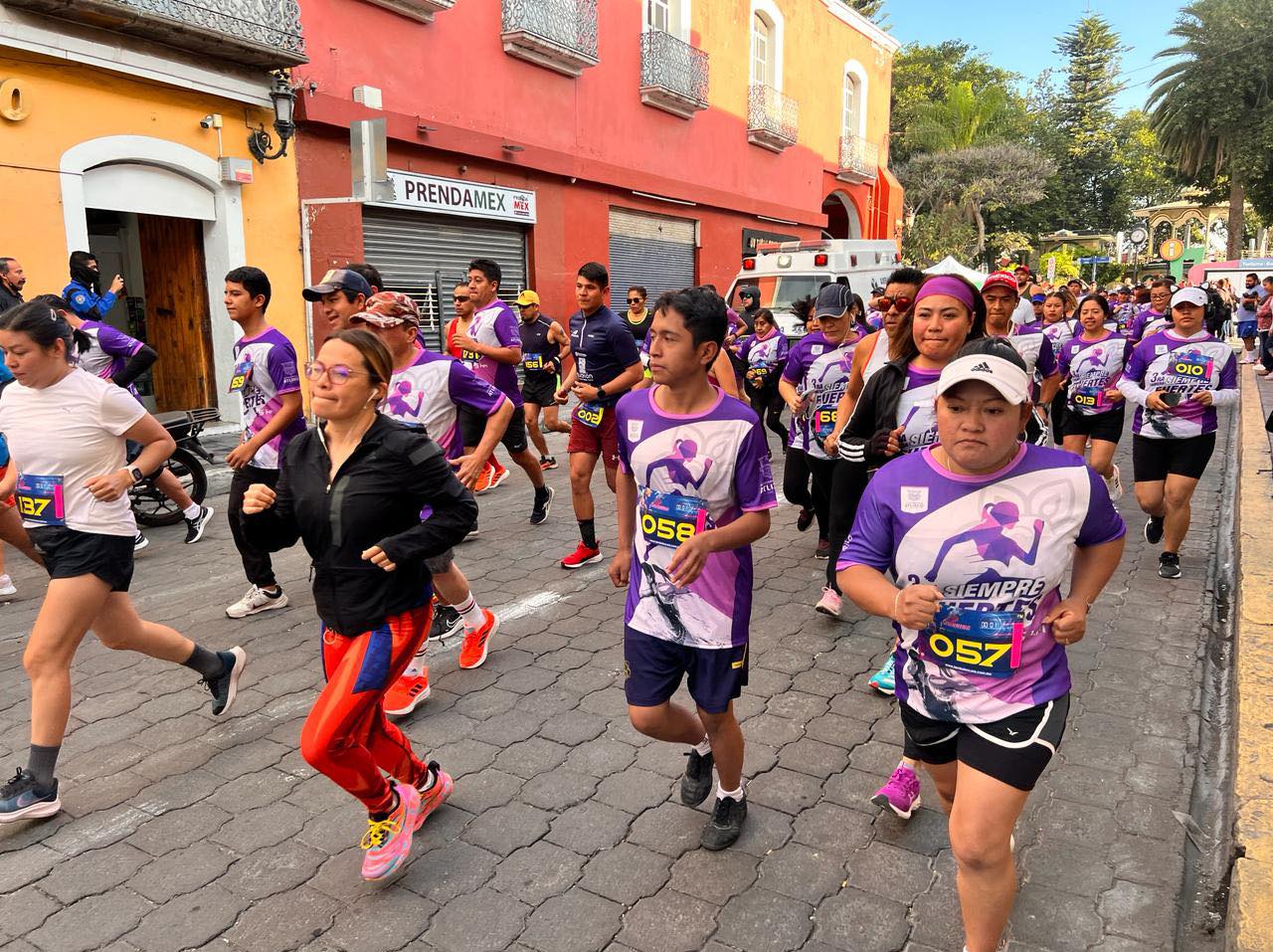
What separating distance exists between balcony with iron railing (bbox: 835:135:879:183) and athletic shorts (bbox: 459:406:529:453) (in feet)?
73.1

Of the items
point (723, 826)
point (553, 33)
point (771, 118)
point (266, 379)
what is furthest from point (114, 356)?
point (771, 118)

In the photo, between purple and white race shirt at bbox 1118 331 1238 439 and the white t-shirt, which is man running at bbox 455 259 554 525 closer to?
the white t-shirt

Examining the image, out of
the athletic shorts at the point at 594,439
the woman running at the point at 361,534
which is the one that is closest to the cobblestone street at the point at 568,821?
the woman running at the point at 361,534

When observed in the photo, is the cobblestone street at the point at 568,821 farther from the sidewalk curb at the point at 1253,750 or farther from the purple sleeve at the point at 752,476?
the purple sleeve at the point at 752,476

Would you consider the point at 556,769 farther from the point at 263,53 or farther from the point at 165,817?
the point at 263,53

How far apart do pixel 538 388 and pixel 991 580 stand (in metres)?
7.26

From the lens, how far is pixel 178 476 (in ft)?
26.4

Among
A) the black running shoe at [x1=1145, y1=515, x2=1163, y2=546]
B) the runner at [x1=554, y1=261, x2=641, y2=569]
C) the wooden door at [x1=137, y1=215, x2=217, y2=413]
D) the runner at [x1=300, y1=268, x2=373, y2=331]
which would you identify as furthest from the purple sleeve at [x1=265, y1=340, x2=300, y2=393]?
the wooden door at [x1=137, y1=215, x2=217, y2=413]

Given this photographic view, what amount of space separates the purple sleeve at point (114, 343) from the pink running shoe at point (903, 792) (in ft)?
19.5

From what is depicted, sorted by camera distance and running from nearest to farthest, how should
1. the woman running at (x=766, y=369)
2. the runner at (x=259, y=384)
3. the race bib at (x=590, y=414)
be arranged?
the runner at (x=259, y=384), the race bib at (x=590, y=414), the woman running at (x=766, y=369)

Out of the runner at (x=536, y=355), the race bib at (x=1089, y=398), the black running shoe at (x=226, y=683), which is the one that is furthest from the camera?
the runner at (x=536, y=355)

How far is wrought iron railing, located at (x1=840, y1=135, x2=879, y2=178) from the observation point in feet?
89.2

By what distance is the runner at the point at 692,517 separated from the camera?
9.47 ft

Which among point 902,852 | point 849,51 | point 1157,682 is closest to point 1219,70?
point 849,51
